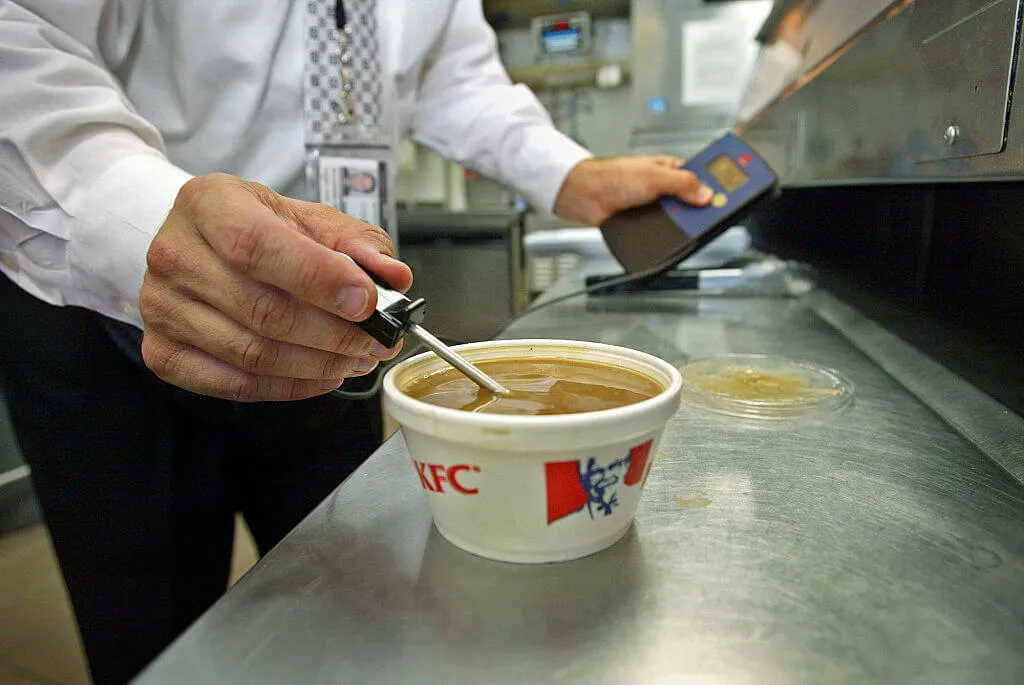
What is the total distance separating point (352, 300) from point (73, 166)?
0.36 m

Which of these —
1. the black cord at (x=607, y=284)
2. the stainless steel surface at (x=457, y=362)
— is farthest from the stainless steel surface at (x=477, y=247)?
the stainless steel surface at (x=457, y=362)

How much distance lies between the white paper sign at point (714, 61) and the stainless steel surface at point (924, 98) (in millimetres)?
1677

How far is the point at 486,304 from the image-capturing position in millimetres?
1084

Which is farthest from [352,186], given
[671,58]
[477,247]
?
[671,58]

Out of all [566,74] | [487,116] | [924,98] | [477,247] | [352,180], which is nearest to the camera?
[924,98]

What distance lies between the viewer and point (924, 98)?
0.60m

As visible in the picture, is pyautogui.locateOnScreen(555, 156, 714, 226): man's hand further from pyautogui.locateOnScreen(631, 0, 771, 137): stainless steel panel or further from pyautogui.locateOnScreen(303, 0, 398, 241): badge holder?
pyautogui.locateOnScreen(631, 0, 771, 137): stainless steel panel

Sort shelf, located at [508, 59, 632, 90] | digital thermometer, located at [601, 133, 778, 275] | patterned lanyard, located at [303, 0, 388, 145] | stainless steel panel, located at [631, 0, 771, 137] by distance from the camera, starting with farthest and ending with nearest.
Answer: shelf, located at [508, 59, 632, 90], stainless steel panel, located at [631, 0, 771, 137], digital thermometer, located at [601, 133, 778, 275], patterned lanyard, located at [303, 0, 388, 145]

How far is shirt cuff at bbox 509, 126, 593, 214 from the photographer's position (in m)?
1.11

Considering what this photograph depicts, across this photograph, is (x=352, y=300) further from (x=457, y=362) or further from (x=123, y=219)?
(x=123, y=219)

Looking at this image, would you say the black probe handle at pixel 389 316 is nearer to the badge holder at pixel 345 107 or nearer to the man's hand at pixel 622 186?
the badge holder at pixel 345 107

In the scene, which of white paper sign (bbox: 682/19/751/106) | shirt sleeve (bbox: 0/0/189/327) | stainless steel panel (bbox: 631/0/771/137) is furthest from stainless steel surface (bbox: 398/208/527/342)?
white paper sign (bbox: 682/19/751/106)

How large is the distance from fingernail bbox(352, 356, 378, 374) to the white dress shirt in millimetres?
218

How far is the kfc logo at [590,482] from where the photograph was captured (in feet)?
1.05
